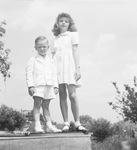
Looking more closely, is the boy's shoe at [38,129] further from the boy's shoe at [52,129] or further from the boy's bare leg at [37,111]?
the boy's shoe at [52,129]

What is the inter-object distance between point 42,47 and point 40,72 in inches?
20.7

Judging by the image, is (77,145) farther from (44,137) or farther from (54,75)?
(54,75)

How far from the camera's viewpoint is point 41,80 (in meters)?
6.77

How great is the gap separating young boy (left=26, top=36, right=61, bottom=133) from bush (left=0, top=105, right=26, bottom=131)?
26.3 m

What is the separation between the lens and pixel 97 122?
21250 millimetres

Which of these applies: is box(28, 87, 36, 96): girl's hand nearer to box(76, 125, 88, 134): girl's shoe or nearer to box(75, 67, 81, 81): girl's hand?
box(75, 67, 81, 81): girl's hand

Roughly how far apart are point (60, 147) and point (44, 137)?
37cm

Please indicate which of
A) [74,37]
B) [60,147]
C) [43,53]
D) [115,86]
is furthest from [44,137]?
[115,86]

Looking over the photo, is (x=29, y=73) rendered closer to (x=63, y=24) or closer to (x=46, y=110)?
(x=46, y=110)

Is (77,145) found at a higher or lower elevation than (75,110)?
lower

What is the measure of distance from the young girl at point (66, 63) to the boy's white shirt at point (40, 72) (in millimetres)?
260

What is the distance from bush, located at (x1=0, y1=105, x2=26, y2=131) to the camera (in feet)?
108

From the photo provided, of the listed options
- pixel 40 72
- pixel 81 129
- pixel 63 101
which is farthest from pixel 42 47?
pixel 81 129

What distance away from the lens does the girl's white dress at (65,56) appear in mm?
7109
